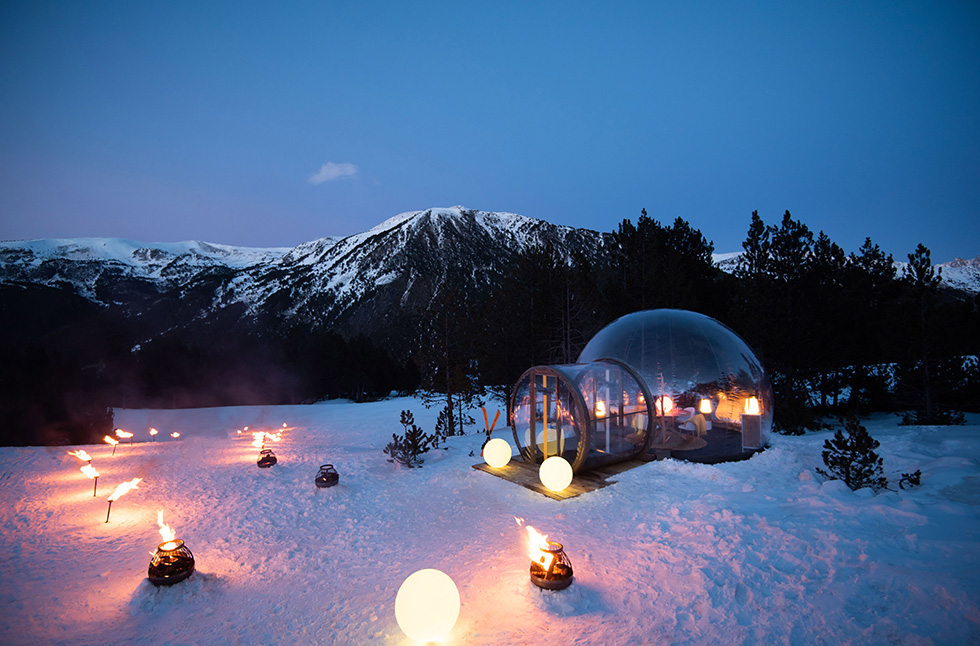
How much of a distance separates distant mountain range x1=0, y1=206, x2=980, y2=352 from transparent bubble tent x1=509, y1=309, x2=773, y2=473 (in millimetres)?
96335

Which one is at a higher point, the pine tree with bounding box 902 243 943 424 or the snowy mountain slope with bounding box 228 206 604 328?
the snowy mountain slope with bounding box 228 206 604 328

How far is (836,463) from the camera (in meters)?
8.02

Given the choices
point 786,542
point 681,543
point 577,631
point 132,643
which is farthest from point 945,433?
point 132,643

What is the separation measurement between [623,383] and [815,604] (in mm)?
7094

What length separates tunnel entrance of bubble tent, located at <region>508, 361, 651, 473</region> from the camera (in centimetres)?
1099

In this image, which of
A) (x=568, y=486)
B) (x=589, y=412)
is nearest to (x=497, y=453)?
(x=568, y=486)

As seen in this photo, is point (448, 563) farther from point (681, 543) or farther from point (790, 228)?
point (790, 228)

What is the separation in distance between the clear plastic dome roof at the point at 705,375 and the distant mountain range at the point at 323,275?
96.0m

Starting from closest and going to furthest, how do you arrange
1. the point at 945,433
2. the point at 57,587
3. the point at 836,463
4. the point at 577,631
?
1. the point at 577,631
2. the point at 57,587
3. the point at 836,463
4. the point at 945,433

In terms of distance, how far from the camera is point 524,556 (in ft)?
21.1

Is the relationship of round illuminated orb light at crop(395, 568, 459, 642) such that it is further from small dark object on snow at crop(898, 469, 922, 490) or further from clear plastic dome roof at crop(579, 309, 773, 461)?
clear plastic dome roof at crop(579, 309, 773, 461)

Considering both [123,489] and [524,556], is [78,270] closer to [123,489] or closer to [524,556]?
[123,489]

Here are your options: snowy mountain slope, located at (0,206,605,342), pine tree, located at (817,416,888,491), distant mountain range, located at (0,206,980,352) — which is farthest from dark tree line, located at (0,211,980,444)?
snowy mountain slope, located at (0,206,605,342)

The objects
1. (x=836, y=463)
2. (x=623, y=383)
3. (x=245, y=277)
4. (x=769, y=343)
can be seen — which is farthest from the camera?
Answer: (x=245, y=277)
